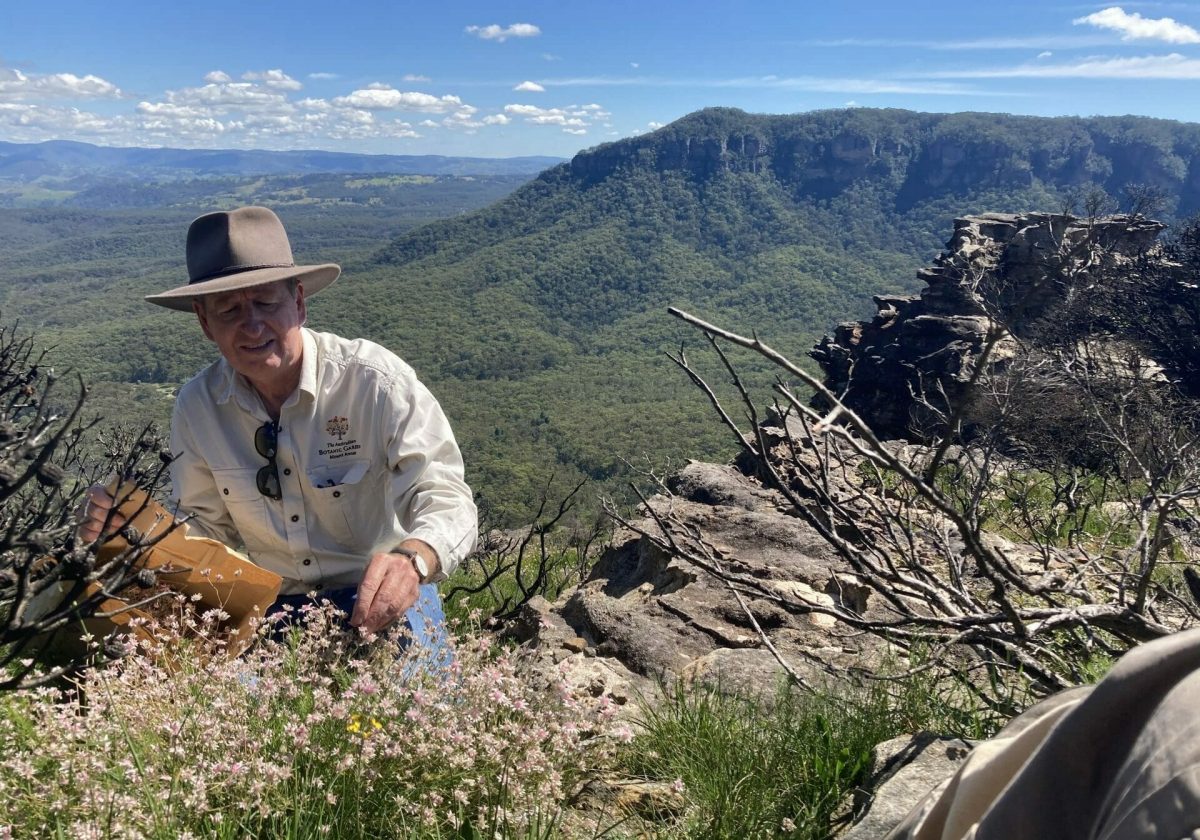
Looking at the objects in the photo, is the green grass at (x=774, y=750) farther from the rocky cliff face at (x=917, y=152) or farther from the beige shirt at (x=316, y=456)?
the rocky cliff face at (x=917, y=152)

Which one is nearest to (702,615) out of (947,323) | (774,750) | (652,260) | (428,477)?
(428,477)

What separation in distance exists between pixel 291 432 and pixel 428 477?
62 centimetres

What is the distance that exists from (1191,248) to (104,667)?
25.4 metres

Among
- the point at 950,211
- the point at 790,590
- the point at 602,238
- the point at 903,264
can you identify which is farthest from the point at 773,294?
the point at 790,590

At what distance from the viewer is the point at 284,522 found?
3367 mm

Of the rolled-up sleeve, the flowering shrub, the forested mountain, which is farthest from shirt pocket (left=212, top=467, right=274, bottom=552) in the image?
the forested mountain

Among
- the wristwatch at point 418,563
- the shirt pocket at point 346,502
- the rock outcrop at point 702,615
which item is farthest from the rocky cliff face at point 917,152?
the wristwatch at point 418,563

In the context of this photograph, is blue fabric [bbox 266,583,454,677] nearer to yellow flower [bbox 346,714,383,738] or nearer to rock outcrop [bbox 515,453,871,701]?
yellow flower [bbox 346,714,383,738]

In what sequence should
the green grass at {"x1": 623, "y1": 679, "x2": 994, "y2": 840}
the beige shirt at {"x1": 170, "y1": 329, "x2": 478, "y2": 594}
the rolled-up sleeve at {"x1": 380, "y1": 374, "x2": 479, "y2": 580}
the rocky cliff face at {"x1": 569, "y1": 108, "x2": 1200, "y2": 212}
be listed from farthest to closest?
the rocky cliff face at {"x1": 569, "y1": 108, "x2": 1200, "y2": 212}, the beige shirt at {"x1": 170, "y1": 329, "x2": 478, "y2": 594}, the rolled-up sleeve at {"x1": 380, "y1": 374, "x2": 479, "y2": 580}, the green grass at {"x1": 623, "y1": 679, "x2": 994, "y2": 840}

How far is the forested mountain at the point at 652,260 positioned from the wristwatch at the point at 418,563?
53.0 metres

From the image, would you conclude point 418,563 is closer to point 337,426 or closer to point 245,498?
point 337,426

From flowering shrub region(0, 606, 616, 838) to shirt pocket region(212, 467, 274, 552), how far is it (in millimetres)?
1376

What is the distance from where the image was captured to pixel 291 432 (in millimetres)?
3354

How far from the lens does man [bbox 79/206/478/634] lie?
3189 millimetres
